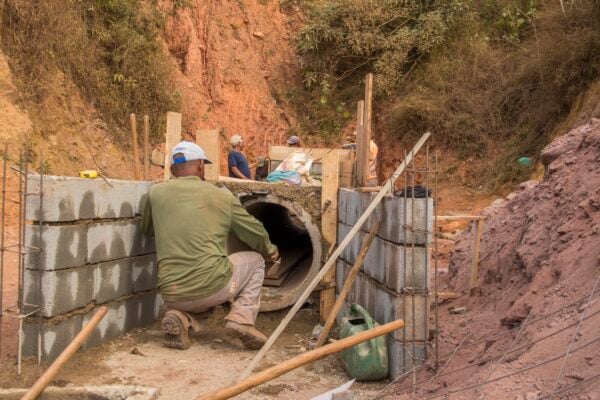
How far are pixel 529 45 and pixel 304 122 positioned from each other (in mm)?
5670

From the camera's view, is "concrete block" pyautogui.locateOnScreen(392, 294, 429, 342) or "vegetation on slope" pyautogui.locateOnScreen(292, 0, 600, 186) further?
"vegetation on slope" pyautogui.locateOnScreen(292, 0, 600, 186)

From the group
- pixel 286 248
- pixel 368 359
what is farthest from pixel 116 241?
pixel 286 248

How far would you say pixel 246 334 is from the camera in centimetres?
520

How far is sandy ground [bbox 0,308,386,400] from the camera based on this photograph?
4282 mm

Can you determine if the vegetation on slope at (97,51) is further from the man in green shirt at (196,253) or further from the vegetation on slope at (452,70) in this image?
the man in green shirt at (196,253)

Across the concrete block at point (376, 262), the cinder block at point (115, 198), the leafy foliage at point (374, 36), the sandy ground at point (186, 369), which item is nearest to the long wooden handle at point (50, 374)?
the sandy ground at point (186, 369)

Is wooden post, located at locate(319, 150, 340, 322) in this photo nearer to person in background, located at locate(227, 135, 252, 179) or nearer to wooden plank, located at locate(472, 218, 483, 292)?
wooden plank, located at locate(472, 218, 483, 292)

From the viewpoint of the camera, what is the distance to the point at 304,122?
17.3 m

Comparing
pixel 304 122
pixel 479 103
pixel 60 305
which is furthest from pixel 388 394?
pixel 304 122

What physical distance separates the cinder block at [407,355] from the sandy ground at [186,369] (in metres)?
0.19

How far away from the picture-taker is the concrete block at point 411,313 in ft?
14.2

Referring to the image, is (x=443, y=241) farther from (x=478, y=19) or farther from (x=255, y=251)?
(x=478, y=19)

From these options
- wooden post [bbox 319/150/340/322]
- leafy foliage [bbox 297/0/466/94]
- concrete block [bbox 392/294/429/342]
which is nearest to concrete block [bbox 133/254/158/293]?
wooden post [bbox 319/150/340/322]

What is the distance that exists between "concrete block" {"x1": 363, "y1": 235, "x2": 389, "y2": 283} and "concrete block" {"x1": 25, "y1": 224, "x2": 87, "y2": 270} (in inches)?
84.1
